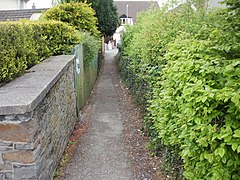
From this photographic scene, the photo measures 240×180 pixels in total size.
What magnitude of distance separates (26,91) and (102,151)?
2.60 m

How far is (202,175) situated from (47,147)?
7.70 ft

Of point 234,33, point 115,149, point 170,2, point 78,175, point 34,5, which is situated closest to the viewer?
point 234,33

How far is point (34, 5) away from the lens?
3003cm

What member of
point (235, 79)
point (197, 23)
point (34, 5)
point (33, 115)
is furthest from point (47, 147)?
point (34, 5)

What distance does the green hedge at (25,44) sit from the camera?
4.54 m

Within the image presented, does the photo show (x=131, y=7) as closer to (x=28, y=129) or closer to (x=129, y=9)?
(x=129, y=9)

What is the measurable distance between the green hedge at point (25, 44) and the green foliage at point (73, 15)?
12.1 ft

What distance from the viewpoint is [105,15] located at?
775 inches

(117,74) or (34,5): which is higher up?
(34,5)

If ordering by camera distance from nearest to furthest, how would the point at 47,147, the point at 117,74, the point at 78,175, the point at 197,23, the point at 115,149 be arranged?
1. the point at 47,147
2. the point at 78,175
3. the point at 197,23
4. the point at 115,149
5. the point at 117,74

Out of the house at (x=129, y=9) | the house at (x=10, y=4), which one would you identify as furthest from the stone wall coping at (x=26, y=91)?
the house at (x=129, y=9)

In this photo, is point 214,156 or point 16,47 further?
point 16,47

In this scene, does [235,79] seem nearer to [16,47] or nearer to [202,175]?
[202,175]

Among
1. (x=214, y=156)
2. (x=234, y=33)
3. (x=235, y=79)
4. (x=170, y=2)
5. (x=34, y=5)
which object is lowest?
(x=214, y=156)
